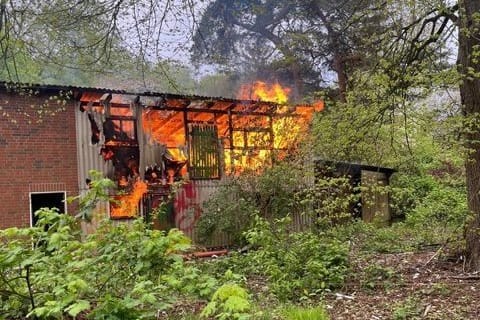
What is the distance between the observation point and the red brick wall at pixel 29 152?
13.0m

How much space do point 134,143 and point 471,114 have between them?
34.2 ft

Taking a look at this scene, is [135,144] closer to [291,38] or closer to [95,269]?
[291,38]

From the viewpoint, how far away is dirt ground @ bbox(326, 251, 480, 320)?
6.24 meters

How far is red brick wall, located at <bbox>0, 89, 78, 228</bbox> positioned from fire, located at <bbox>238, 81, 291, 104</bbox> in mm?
7951

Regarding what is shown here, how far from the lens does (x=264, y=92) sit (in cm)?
1994

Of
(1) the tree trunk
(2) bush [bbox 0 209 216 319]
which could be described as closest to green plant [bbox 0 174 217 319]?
(2) bush [bbox 0 209 216 319]

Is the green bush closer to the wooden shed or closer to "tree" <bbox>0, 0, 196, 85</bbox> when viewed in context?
the wooden shed

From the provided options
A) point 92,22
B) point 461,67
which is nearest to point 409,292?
point 461,67

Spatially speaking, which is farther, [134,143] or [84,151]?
[134,143]

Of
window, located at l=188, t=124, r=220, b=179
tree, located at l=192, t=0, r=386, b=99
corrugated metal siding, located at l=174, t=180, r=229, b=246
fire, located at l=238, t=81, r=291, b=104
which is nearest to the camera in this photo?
corrugated metal siding, located at l=174, t=180, r=229, b=246

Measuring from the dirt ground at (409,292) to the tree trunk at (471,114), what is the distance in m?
0.50

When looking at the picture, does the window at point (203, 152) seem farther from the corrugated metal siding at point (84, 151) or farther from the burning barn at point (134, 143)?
the corrugated metal siding at point (84, 151)

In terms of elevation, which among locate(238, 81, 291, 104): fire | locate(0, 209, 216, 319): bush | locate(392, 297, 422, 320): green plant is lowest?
locate(392, 297, 422, 320): green plant

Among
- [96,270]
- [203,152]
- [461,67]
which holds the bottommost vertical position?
[96,270]
